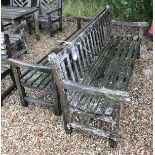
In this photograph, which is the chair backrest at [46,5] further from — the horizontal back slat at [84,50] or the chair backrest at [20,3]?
the horizontal back slat at [84,50]

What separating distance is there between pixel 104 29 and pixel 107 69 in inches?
43.3

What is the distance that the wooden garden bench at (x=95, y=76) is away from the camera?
2764 millimetres

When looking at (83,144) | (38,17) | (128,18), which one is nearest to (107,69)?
(83,144)

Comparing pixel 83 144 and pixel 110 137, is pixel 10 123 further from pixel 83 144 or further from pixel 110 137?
pixel 110 137

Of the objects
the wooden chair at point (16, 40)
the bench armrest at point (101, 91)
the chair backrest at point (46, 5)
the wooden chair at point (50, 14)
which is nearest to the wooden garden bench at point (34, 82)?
the bench armrest at point (101, 91)

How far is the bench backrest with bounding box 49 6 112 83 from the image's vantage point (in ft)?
9.71

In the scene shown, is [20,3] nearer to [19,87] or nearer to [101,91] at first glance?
[19,87]

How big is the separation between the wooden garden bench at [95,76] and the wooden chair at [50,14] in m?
2.21

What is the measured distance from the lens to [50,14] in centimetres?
654

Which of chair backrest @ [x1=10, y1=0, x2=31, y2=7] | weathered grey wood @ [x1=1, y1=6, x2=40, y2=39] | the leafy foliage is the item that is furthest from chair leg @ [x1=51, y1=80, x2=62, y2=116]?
chair backrest @ [x1=10, y1=0, x2=31, y2=7]

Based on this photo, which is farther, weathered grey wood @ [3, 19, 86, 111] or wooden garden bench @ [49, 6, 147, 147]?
weathered grey wood @ [3, 19, 86, 111]

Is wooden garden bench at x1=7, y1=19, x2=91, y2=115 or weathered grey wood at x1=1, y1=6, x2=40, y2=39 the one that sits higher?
weathered grey wood at x1=1, y1=6, x2=40, y2=39

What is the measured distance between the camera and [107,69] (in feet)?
12.7

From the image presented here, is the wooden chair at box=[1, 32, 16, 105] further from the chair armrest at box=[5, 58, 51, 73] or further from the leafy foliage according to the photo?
the leafy foliage
